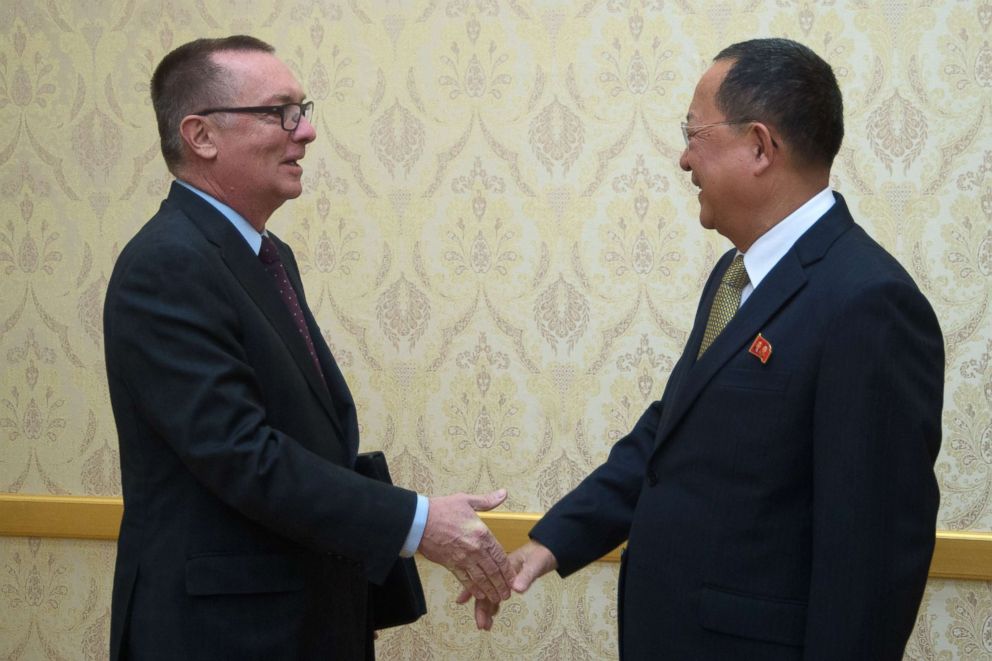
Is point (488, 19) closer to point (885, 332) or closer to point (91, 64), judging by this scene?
point (91, 64)

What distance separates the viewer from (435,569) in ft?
11.2

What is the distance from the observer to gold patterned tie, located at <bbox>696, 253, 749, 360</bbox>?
2033 mm

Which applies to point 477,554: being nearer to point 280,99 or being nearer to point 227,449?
point 227,449

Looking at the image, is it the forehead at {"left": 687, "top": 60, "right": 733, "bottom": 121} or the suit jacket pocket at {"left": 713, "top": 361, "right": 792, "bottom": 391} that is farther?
the forehead at {"left": 687, "top": 60, "right": 733, "bottom": 121}

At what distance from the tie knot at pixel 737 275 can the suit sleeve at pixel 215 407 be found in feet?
2.50

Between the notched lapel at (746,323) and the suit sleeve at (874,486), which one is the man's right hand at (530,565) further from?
the suit sleeve at (874,486)

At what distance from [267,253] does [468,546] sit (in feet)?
2.36

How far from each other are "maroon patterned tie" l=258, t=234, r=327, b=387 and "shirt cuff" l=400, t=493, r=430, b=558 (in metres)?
0.32

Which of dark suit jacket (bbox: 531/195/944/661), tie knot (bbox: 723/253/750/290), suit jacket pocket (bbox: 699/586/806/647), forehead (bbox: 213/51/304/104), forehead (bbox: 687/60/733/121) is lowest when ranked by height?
suit jacket pocket (bbox: 699/586/806/647)

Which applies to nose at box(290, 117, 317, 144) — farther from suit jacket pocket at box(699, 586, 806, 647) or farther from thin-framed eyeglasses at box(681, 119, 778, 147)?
suit jacket pocket at box(699, 586, 806, 647)

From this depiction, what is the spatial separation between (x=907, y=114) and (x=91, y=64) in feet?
7.89

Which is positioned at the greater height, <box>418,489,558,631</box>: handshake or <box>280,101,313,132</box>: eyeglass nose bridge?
<box>280,101,313,132</box>: eyeglass nose bridge

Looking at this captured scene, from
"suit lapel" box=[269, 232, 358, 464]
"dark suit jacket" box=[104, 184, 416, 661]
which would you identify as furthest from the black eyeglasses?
"suit lapel" box=[269, 232, 358, 464]

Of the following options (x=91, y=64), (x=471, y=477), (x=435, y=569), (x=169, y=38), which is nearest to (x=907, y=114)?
(x=471, y=477)
